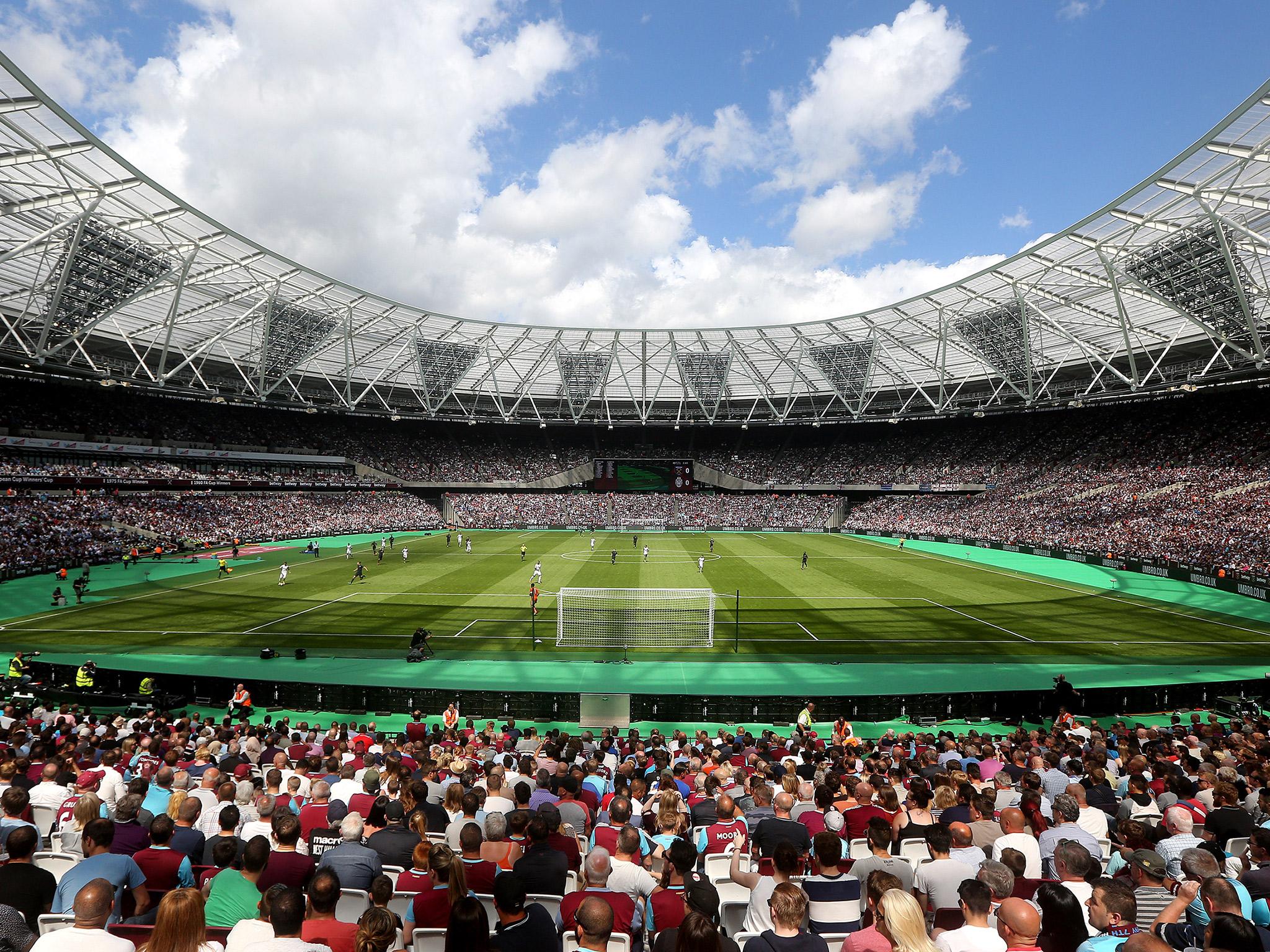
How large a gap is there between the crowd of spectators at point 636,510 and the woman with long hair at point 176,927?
74.6 meters

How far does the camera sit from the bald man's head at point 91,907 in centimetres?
375

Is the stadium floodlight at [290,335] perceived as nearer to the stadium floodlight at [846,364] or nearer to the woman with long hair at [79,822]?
the stadium floodlight at [846,364]

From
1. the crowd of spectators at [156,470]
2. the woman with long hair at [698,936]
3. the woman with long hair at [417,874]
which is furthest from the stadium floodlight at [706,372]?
the woman with long hair at [698,936]

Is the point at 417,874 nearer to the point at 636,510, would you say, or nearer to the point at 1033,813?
the point at 1033,813

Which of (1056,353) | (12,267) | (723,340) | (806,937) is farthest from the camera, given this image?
(723,340)

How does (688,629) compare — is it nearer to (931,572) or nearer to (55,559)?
(931,572)

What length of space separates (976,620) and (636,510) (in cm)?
5732

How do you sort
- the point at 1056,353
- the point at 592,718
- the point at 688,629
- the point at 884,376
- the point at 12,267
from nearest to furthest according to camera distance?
the point at 592,718 < the point at 688,629 < the point at 12,267 < the point at 1056,353 < the point at 884,376

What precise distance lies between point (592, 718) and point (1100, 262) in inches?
1796

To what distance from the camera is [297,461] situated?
74.9 m

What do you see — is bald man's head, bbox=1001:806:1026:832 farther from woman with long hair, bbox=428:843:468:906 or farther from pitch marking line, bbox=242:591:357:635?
pitch marking line, bbox=242:591:357:635

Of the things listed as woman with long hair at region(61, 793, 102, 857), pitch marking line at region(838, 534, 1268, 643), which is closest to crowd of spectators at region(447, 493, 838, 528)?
pitch marking line at region(838, 534, 1268, 643)

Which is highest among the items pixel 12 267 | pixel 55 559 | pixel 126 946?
pixel 12 267

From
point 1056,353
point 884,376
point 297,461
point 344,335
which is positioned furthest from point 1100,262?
point 297,461
